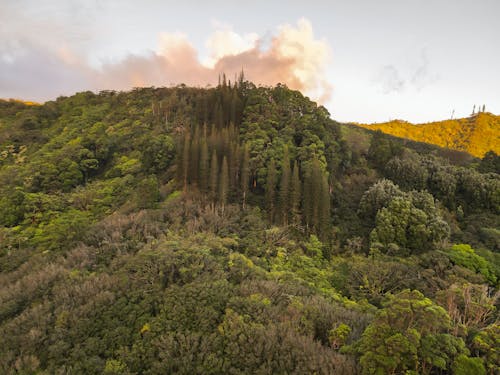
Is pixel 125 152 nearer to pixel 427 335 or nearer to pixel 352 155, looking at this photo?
pixel 352 155

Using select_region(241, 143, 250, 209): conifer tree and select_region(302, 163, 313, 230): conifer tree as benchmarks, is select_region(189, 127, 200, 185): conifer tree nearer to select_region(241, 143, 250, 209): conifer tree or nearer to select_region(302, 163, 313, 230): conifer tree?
select_region(241, 143, 250, 209): conifer tree

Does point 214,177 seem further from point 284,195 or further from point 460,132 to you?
point 460,132

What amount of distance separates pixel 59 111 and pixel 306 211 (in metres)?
75.9

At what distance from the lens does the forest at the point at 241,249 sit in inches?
636

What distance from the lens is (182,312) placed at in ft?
63.8

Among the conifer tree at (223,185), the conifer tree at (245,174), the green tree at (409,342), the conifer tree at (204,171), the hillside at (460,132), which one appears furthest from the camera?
the hillside at (460,132)

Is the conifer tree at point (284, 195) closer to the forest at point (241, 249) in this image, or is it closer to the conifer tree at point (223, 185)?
the forest at point (241, 249)

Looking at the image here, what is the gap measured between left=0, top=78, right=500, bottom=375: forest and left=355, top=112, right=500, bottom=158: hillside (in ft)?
95.4

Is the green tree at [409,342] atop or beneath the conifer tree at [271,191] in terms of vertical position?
beneath

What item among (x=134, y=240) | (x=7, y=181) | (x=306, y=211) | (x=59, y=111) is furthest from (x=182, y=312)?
(x=59, y=111)

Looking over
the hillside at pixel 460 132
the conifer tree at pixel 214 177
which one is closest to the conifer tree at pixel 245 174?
the conifer tree at pixel 214 177

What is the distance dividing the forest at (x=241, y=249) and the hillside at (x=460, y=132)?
2908 centimetres

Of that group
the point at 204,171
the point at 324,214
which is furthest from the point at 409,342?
the point at 204,171

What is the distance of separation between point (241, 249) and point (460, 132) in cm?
10126
